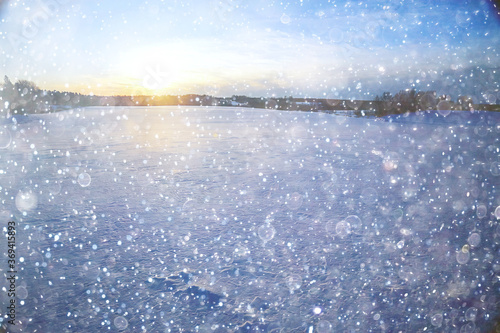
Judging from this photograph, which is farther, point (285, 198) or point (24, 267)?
point (285, 198)

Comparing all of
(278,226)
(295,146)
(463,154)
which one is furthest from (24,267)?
(463,154)

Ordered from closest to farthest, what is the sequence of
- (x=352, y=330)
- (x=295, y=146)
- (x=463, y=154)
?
(x=352, y=330) < (x=463, y=154) < (x=295, y=146)

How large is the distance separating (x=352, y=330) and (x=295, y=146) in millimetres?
8571

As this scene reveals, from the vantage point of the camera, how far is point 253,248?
10.3 ft

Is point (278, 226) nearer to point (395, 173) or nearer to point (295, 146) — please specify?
point (395, 173)

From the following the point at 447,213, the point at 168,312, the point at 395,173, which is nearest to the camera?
the point at 168,312

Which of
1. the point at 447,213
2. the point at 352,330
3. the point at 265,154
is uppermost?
the point at 265,154

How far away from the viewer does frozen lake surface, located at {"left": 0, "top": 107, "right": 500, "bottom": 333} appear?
2.14 meters

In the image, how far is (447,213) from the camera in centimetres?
419

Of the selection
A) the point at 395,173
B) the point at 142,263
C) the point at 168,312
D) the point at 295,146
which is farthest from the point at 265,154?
the point at 168,312

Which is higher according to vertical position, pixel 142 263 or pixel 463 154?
pixel 463 154

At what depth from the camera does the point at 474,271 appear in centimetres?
266

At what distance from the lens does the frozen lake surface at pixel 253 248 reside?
214 cm

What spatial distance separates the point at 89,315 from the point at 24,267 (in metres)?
1.20
